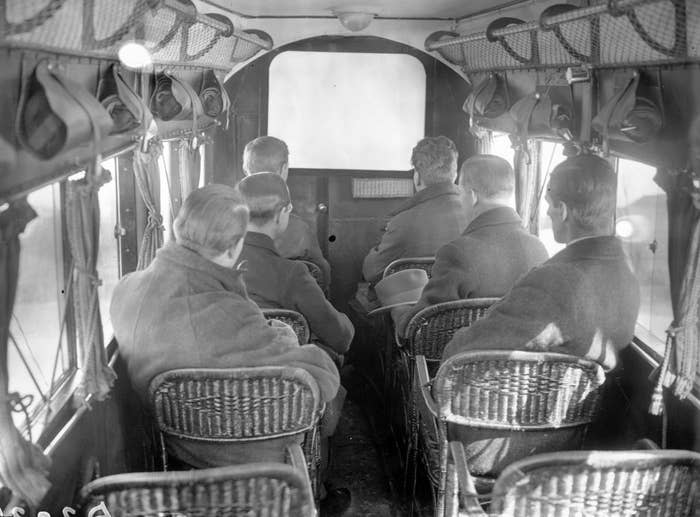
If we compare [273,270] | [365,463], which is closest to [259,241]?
[273,270]

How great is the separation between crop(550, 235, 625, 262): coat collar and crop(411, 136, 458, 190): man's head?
2.17 meters

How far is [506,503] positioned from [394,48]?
173 inches

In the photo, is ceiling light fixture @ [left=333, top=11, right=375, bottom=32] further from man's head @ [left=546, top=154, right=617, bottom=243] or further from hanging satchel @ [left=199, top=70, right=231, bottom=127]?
man's head @ [left=546, top=154, right=617, bottom=243]

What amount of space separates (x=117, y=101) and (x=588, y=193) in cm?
156

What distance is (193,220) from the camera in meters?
2.46

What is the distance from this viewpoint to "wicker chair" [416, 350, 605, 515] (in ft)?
7.66

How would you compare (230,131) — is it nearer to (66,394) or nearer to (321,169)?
(321,169)

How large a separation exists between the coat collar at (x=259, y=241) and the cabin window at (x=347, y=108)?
256 cm

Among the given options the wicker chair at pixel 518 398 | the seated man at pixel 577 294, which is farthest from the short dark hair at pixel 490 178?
the wicker chair at pixel 518 398

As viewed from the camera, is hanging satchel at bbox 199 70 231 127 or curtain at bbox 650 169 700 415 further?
hanging satchel at bbox 199 70 231 127

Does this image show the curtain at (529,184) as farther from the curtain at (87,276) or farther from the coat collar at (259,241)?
the curtain at (87,276)

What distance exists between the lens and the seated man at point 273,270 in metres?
3.15

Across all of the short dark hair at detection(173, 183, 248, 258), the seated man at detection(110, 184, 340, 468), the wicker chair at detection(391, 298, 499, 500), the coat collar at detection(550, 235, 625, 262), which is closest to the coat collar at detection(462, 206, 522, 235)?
the wicker chair at detection(391, 298, 499, 500)

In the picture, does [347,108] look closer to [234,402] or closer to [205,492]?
[234,402]
